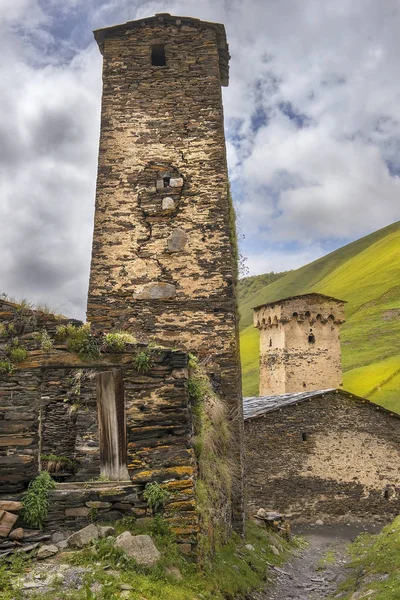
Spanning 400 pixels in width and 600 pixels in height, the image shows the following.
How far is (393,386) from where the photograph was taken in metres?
41.3

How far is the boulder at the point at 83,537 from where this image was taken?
661 centimetres

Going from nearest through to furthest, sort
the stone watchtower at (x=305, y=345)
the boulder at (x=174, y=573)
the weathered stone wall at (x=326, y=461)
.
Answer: the boulder at (x=174, y=573) < the weathered stone wall at (x=326, y=461) < the stone watchtower at (x=305, y=345)

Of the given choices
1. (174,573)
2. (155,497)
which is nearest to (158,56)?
(155,497)

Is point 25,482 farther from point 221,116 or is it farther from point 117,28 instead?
point 117,28

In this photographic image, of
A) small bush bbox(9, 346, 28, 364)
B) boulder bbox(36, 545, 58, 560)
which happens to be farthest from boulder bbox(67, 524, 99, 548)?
small bush bbox(9, 346, 28, 364)

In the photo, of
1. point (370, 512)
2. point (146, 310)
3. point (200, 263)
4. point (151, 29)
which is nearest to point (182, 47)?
point (151, 29)

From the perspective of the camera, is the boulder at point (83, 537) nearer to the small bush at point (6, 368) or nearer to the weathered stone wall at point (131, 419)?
the weathered stone wall at point (131, 419)

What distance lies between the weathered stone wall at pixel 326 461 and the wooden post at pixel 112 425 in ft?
37.2

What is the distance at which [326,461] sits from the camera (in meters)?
19.4

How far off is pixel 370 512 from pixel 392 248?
8084 centimetres

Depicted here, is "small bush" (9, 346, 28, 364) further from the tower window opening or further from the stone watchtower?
the stone watchtower

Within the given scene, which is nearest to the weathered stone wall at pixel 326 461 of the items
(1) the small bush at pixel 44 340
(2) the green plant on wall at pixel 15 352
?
(1) the small bush at pixel 44 340

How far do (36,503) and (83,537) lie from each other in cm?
73

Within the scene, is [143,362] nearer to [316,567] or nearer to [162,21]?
[316,567]
